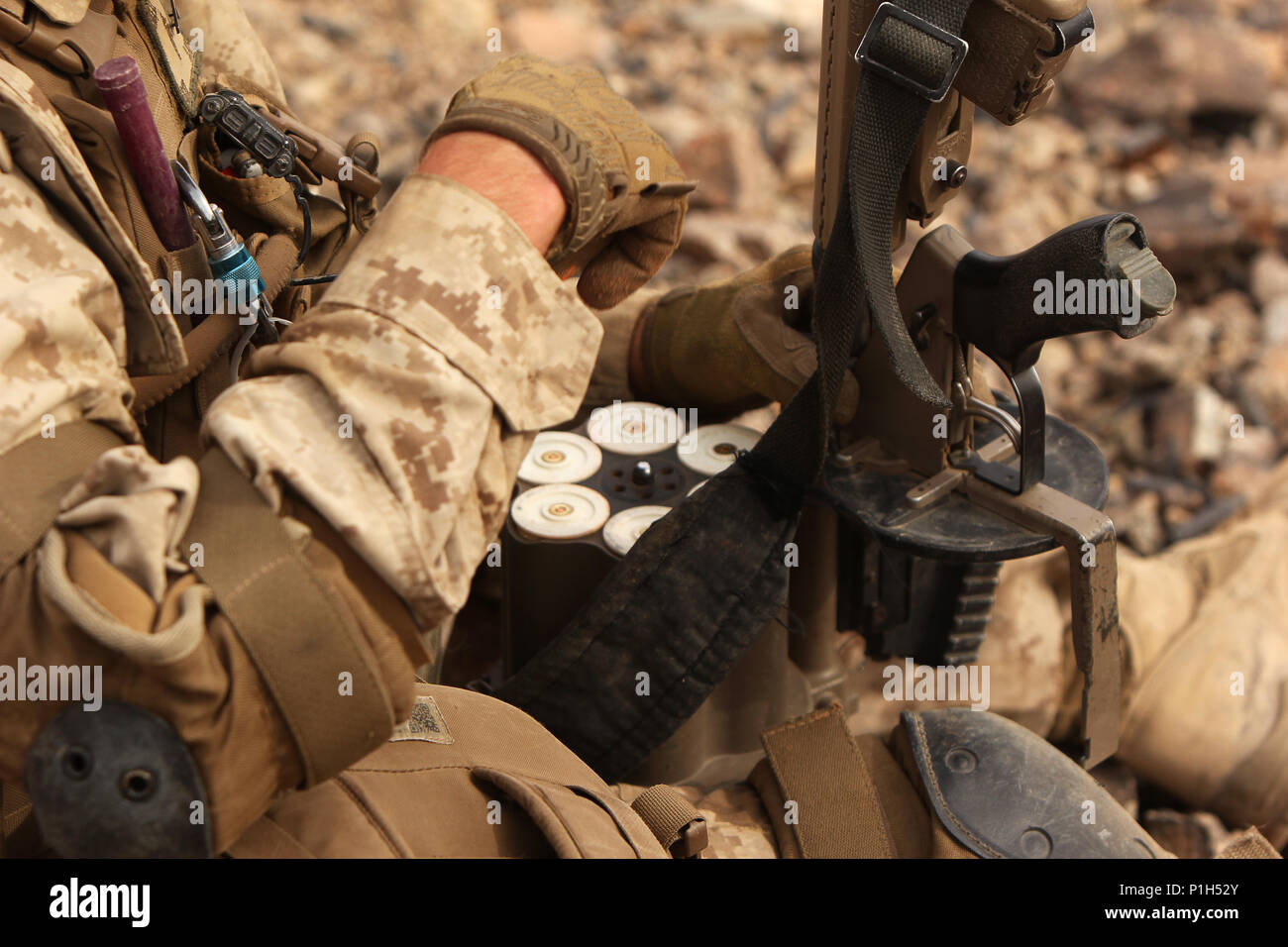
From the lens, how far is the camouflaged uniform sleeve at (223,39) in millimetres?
1921

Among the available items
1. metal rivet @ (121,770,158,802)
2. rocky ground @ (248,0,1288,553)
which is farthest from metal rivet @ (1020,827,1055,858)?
rocky ground @ (248,0,1288,553)

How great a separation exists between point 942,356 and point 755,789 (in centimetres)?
64

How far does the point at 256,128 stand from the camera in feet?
A: 5.17

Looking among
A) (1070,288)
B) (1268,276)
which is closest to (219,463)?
(1070,288)

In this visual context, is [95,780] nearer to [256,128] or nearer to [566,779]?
[566,779]

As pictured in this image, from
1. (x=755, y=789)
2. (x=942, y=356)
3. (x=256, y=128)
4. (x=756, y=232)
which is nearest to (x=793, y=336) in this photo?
(x=942, y=356)

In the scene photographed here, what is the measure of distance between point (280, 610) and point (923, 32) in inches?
36.1

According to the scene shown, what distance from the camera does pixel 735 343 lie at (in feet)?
6.48

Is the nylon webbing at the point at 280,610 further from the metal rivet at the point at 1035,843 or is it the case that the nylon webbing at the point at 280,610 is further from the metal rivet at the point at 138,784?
the metal rivet at the point at 1035,843

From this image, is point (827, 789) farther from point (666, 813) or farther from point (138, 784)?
Answer: point (138, 784)

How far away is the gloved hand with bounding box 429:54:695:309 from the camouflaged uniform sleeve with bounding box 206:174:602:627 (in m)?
0.13

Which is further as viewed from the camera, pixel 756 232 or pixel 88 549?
pixel 756 232

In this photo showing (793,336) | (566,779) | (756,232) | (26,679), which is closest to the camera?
(26,679)
